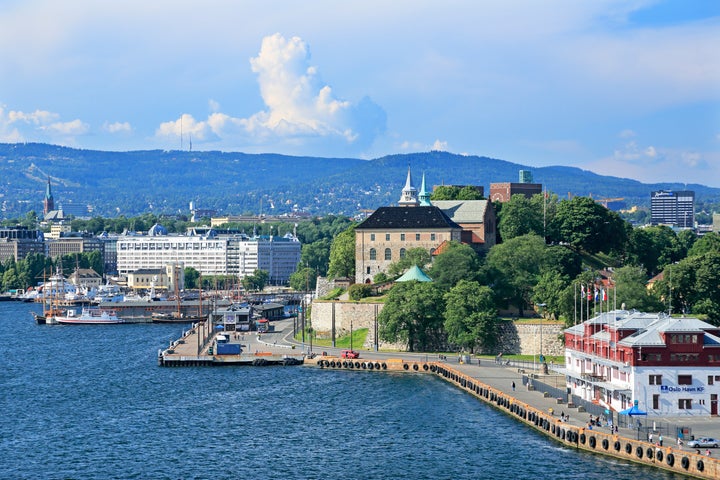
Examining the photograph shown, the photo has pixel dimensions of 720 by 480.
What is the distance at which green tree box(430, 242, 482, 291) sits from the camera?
340 feet

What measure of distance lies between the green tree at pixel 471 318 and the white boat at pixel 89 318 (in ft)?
250

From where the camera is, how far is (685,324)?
6494 cm

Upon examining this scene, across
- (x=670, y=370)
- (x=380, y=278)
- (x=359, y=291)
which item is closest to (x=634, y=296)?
(x=670, y=370)

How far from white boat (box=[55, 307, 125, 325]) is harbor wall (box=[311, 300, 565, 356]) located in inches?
2231

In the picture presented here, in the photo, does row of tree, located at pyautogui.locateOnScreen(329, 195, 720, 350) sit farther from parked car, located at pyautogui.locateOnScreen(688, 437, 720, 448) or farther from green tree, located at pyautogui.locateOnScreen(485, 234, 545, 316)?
parked car, located at pyautogui.locateOnScreen(688, 437, 720, 448)

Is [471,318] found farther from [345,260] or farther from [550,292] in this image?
[345,260]

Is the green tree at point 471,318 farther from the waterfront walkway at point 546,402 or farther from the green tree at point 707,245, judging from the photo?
the green tree at point 707,245

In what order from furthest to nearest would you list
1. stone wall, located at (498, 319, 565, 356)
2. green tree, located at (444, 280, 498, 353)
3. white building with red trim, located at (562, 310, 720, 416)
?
green tree, located at (444, 280, 498, 353), stone wall, located at (498, 319, 565, 356), white building with red trim, located at (562, 310, 720, 416)

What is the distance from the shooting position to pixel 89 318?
163000 mm

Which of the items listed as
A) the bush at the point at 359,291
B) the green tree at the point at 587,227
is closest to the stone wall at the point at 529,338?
the bush at the point at 359,291

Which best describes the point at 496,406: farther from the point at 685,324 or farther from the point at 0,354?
the point at 0,354

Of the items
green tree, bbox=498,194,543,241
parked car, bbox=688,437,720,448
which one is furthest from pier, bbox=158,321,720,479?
green tree, bbox=498,194,543,241

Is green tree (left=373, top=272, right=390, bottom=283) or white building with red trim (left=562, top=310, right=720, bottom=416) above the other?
green tree (left=373, top=272, right=390, bottom=283)

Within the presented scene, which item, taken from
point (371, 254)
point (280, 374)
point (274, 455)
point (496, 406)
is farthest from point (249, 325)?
point (274, 455)
